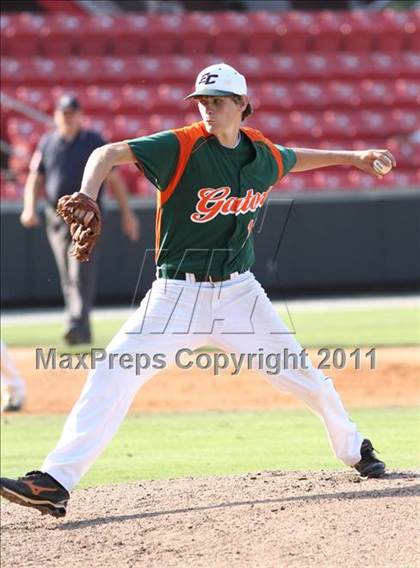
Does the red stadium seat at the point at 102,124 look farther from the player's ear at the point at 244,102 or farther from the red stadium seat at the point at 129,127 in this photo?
the player's ear at the point at 244,102

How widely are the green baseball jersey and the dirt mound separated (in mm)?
1148

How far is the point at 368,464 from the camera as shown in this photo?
6043mm

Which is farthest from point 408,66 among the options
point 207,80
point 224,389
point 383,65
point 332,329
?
point 207,80

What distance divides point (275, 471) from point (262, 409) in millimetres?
2903

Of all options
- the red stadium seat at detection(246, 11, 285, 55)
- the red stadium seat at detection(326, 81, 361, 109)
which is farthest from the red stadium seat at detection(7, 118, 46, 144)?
the red stadium seat at detection(326, 81, 361, 109)

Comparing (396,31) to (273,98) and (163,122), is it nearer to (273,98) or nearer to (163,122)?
(273,98)

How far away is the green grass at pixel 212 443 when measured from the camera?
6.99 metres

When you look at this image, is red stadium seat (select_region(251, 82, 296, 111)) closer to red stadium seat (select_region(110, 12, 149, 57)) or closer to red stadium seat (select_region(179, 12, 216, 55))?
red stadium seat (select_region(179, 12, 216, 55))

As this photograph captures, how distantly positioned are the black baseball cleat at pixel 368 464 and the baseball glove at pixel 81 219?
1.86m

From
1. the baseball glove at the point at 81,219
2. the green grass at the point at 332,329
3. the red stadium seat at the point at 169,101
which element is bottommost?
the green grass at the point at 332,329

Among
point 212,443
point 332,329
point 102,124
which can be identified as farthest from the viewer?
point 102,124

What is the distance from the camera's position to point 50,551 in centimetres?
498

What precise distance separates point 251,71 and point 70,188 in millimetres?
10314

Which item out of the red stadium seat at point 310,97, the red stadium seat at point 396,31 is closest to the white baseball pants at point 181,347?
the red stadium seat at point 310,97
